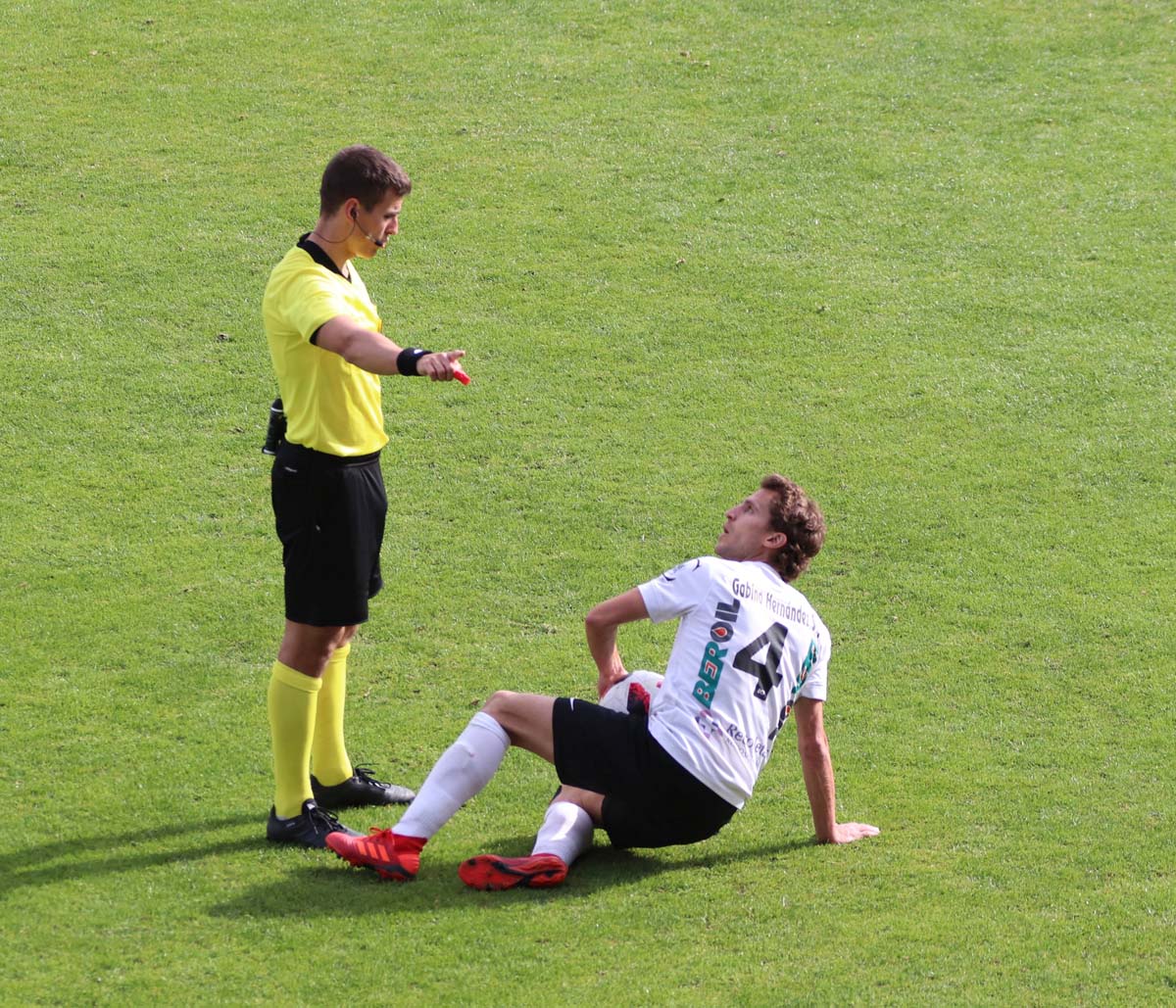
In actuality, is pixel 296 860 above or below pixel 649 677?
below

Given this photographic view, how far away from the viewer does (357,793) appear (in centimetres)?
534

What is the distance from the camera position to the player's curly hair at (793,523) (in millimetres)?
4871

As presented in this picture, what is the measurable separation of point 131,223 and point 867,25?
22.4 ft

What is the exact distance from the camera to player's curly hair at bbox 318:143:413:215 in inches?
188

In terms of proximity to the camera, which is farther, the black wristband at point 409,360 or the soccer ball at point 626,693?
the soccer ball at point 626,693

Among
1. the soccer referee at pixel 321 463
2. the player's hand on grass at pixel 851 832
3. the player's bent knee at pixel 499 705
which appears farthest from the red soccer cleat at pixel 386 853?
the player's hand on grass at pixel 851 832

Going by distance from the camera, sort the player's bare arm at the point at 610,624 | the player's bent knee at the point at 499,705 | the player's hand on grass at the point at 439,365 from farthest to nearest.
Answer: the player's bent knee at the point at 499,705 → the player's bare arm at the point at 610,624 → the player's hand on grass at the point at 439,365

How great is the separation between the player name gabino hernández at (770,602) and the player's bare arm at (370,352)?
1.12 metres

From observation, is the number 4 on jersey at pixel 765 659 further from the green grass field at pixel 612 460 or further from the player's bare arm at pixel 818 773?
the green grass field at pixel 612 460

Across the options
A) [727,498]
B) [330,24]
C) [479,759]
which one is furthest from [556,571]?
[330,24]


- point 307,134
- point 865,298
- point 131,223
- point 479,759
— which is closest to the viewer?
point 479,759

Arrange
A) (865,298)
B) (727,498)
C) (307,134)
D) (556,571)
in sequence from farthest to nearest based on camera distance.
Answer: (307,134)
(865,298)
(727,498)
(556,571)

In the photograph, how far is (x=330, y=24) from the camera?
44.2ft

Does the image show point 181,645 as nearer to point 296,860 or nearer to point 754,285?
point 296,860
